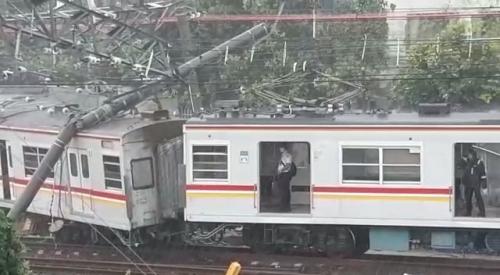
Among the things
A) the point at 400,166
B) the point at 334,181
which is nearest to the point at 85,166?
the point at 334,181

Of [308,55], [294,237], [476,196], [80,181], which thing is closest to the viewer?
[476,196]

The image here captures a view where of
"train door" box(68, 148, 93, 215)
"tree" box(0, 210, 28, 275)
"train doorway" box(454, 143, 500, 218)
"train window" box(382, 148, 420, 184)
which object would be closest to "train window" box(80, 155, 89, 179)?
"train door" box(68, 148, 93, 215)

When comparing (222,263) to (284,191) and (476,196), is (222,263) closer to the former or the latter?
(284,191)

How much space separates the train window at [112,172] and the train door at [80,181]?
1.80 ft

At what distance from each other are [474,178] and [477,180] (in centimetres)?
7

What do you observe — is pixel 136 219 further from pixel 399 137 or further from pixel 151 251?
pixel 399 137

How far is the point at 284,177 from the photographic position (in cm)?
1561

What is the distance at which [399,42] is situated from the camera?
23.2m

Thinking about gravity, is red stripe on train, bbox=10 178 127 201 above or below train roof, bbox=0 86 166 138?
below

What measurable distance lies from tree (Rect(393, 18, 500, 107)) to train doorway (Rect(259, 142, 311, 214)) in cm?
544

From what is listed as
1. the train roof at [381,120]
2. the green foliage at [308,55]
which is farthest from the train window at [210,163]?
the green foliage at [308,55]

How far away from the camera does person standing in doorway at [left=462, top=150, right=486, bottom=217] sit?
569 inches

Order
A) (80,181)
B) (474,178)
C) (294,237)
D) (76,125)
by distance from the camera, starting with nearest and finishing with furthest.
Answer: (474,178), (294,237), (76,125), (80,181)

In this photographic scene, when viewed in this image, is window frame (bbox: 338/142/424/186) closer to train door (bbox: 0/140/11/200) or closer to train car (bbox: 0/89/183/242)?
train car (bbox: 0/89/183/242)
